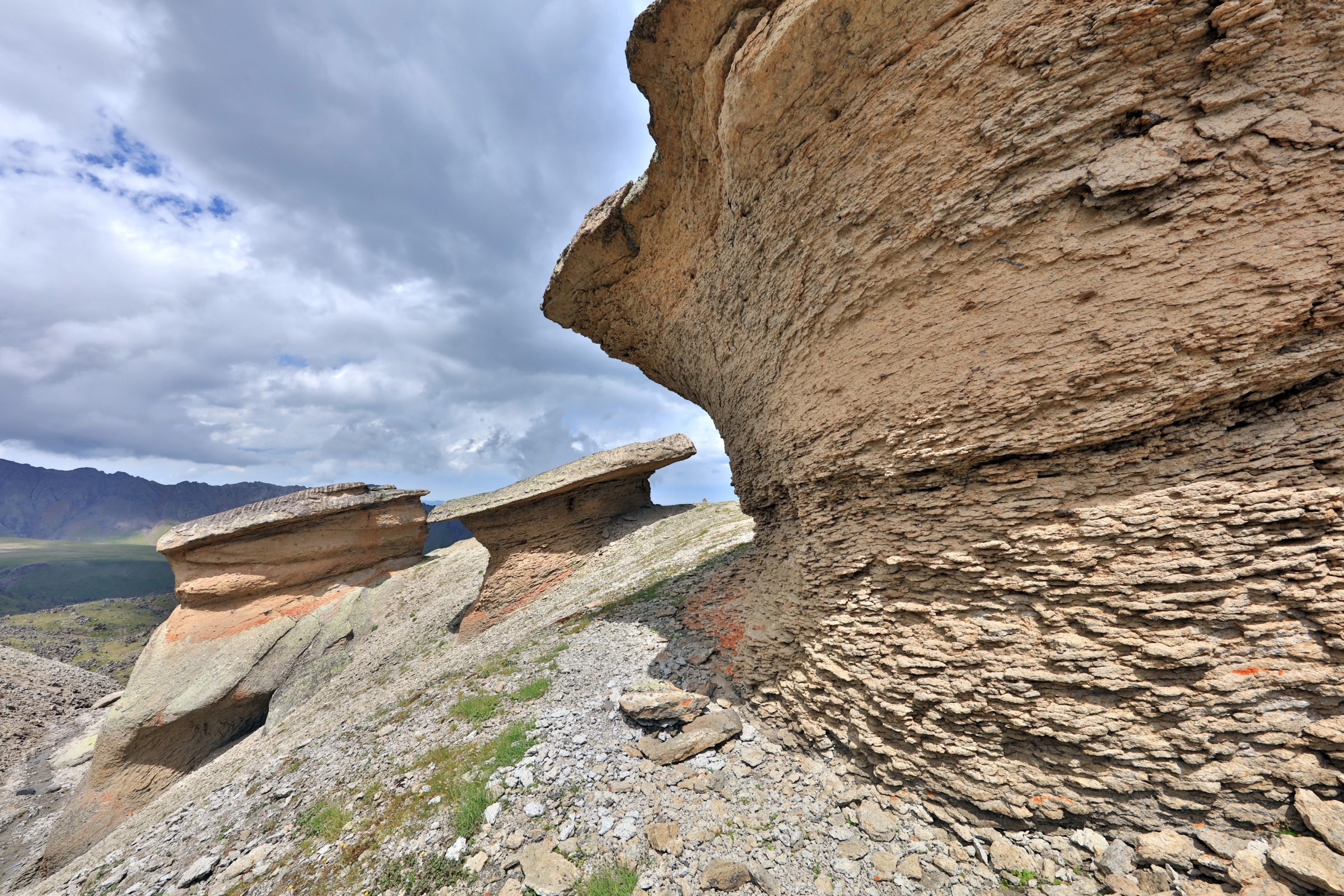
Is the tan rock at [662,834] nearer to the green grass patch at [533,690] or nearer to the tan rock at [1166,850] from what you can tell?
the green grass patch at [533,690]

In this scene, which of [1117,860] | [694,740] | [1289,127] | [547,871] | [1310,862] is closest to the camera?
[1310,862]

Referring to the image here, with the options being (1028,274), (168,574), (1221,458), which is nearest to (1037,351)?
(1028,274)

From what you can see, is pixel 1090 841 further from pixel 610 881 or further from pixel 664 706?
pixel 664 706

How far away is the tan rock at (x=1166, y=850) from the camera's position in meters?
3.54

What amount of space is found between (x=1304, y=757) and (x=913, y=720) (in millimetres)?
2658

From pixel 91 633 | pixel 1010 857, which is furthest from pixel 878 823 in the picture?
pixel 91 633

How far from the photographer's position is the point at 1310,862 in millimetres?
3076

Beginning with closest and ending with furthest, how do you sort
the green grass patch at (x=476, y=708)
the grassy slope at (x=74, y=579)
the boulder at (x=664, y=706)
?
the boulder at (x=664, y=706) < the green grass patch at (x=476, y=708) < the grassy slope at (x=74, y=579)

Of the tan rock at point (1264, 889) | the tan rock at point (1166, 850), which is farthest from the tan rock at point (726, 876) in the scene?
the tan rock at point (1264, 889)

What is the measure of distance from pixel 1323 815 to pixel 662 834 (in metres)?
5.34

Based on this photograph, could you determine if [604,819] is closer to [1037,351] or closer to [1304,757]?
[1304,757]

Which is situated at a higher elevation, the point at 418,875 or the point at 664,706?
the point at 664,706

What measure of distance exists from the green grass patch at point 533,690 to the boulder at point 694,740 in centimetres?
271

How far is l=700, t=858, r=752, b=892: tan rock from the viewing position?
→ 4477 mm
